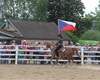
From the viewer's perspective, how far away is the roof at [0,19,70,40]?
46.8m

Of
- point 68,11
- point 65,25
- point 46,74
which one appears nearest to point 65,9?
point 68,11

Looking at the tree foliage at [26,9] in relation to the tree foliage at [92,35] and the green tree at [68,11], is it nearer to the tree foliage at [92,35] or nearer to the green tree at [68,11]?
the green tree at [68,11]

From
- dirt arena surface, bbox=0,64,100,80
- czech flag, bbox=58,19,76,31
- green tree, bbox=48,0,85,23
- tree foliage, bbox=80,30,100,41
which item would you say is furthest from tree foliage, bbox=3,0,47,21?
dirt arena surface, bbox=0,64,100,80

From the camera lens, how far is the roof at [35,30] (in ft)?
153

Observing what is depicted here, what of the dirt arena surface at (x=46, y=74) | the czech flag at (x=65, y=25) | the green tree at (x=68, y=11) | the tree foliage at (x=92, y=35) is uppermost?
the green tree at (x=68, y=11)

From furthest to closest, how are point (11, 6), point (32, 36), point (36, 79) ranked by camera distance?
1. point (11, 6)
2. point (32, 36)
3. point (36, 79)

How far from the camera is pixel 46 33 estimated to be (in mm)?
49969

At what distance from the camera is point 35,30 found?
4956cm

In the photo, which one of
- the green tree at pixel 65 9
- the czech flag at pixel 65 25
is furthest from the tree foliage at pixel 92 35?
the czech flag at pixel 65 25

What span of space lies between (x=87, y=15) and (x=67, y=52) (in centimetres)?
5485

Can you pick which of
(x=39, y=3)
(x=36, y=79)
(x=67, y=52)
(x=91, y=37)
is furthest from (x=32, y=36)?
(x=36, y=79)

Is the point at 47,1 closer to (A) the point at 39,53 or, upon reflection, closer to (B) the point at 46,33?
(B) the point at 46,33

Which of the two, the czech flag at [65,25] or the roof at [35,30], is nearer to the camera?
the czech flag at [65,25]

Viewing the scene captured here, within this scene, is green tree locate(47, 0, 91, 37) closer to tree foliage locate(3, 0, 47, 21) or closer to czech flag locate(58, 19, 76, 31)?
tree foliage locate(3, 0, 47, 21)
